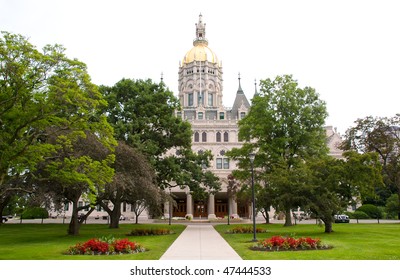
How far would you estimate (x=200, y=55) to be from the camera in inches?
4038

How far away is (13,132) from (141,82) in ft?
63.9

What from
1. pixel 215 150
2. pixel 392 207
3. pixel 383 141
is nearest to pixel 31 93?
pixel 383 141

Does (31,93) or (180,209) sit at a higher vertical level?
(31,93)

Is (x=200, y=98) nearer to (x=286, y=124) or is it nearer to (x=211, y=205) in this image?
(x=211, y=205)

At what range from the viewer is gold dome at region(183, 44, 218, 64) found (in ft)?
335

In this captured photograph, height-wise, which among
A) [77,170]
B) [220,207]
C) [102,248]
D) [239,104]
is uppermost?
[239,104]

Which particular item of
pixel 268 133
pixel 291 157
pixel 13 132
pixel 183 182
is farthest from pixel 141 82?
pixel 13 132

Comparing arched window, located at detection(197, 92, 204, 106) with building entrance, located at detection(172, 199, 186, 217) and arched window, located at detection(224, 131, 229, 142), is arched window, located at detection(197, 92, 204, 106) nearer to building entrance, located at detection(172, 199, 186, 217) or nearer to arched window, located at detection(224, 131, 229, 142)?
arched window, located at detection(224, 131, 229, 142)

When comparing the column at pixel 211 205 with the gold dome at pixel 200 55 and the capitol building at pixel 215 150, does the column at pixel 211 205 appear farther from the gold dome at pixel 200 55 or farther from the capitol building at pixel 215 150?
the gold dome at pixel 200 55

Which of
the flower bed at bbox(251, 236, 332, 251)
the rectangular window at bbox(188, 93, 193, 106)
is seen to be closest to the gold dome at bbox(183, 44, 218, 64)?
the rectangular window at bbox(188, 93, 193, 106)

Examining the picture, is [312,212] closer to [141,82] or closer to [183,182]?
[183,182]

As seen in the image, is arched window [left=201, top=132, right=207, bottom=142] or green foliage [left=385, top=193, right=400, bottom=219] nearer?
green foliage [left=385, top=193, right=400, bottom=219]
